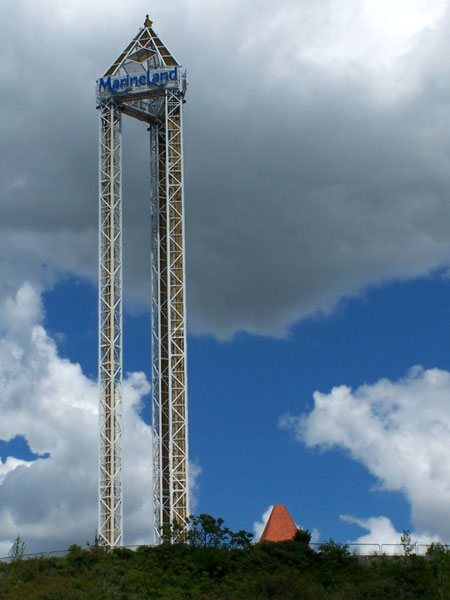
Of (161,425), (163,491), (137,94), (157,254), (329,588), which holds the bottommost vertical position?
(329,588)

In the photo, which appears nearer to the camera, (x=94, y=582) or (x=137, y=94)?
(x=94, y=582)

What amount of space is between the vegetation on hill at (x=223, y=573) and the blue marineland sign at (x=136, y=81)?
32538 millimetres

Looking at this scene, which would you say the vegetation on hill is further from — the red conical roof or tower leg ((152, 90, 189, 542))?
tower leg ((152, 90, 189, 542))

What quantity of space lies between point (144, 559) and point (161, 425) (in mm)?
15957

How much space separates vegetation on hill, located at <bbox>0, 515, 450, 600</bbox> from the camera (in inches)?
1971

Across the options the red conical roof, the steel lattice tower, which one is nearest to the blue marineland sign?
the steel lattice tower

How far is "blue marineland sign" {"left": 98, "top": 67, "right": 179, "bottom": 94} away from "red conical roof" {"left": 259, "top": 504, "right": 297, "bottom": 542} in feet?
105

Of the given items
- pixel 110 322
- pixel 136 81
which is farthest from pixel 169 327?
pixel 136 81

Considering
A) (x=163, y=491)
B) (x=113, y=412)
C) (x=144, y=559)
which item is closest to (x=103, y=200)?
(x=113, y=412)

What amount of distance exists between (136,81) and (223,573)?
123ft

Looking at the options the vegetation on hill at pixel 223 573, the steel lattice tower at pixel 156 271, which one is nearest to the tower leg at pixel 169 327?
the steel lattice tower at pixel 156 271

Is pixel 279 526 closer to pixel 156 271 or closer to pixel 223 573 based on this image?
pixel 223 573

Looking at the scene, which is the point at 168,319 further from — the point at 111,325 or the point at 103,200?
the point at 103,200

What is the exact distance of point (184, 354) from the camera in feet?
226
